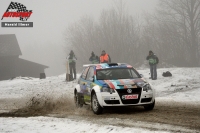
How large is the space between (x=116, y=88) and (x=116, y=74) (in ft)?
4.10

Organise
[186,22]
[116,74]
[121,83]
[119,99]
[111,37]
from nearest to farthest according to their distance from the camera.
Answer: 1. [119,99]
2. [121,83]
3. [116,74]
4. [186,22]
5. [111,37]

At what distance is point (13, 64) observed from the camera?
54.4m

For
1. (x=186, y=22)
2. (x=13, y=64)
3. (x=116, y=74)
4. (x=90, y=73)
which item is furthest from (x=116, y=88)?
(x=13, y=64)

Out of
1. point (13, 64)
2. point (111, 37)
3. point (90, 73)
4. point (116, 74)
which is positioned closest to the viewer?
point (116, 74)

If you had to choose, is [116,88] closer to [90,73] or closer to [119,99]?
[119,99]

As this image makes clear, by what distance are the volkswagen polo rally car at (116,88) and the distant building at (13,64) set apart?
145ft

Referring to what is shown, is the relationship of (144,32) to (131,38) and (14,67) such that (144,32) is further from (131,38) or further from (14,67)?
(14,67)

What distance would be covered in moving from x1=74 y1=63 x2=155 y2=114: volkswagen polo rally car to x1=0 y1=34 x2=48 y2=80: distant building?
145 feet

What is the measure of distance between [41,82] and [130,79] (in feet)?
57.7

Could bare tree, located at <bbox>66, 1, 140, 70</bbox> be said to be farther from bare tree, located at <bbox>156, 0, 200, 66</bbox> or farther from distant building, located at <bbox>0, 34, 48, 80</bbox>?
distant building, located at <bbox>0, 34, 48, 80</bbox>

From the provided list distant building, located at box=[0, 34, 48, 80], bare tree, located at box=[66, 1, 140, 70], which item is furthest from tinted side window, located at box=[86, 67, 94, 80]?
bare tree, located at box=[66, 1, 140, 70]

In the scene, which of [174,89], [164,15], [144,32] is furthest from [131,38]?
[174,89]

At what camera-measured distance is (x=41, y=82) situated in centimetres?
2661

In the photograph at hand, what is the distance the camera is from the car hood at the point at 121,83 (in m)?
9.30
